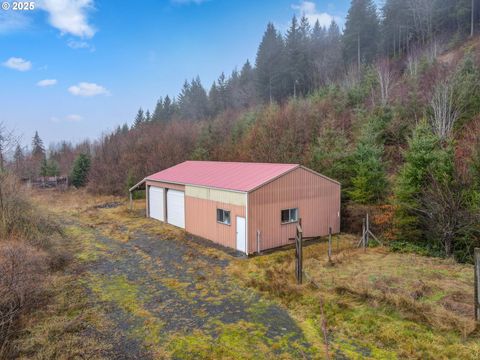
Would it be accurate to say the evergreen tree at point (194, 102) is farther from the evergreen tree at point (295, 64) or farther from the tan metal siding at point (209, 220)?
the tan metal siding at point (209, 220)

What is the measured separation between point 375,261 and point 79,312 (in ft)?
34.3

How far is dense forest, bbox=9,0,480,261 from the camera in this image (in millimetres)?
13531

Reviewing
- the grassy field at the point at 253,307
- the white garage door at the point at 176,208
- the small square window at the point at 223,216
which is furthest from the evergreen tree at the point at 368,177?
the white garage door at the point at 176,208

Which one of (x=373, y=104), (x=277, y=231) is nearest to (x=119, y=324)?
(x=277, y=231)

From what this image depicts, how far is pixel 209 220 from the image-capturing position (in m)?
15.5

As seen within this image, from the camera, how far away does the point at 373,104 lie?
980 inches

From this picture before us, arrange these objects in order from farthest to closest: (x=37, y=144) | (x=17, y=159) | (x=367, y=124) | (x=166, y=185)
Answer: (x=37, y=144), (x=17, y=159), (x=367, y=124), (x=166, y=185)

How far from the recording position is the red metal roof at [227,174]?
1423 centimetres

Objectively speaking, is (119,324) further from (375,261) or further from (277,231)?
(375,261)

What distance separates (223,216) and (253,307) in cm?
672

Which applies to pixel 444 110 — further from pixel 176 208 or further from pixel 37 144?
pixel 37 144

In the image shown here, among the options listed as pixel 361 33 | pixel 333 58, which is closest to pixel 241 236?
pixel 333 58

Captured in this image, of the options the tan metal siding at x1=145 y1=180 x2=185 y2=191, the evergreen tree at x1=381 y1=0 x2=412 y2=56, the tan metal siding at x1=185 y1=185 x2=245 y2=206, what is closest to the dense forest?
the evergreen tree at x1=381 y1=0 x2=412 y2=56

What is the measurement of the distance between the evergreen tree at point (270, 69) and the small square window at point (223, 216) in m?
29.4
